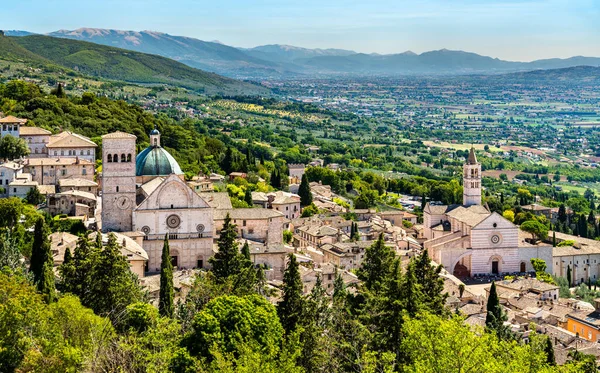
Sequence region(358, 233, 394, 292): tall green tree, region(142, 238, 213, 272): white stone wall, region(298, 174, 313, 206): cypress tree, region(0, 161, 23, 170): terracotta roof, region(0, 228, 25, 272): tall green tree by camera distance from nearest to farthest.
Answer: region(0, 228, 25, 272): tall green tree < region(358, 233, 394, 292): tall green tree < region(142, 238, 213, 272): white stone wall < region(0, 161, 23, 170): terracotta roof < region(298, 174, 313, 206): cypress tree

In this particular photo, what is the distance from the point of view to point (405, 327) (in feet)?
98.9

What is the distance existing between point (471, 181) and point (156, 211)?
106 ft

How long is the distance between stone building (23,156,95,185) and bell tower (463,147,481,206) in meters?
32.0

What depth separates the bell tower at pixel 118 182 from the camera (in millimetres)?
52469

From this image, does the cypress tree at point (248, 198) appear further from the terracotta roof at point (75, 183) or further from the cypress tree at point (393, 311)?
the cypress tree at point (393, 311)

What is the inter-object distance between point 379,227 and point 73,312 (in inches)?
1739

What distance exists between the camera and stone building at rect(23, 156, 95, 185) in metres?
60.9

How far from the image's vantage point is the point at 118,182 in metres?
52.8

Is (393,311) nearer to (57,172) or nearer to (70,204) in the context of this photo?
(70,204)

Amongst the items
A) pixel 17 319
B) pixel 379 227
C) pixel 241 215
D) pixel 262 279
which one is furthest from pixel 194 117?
pixel 17 319

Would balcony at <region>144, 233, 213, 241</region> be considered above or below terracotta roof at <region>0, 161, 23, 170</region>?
below

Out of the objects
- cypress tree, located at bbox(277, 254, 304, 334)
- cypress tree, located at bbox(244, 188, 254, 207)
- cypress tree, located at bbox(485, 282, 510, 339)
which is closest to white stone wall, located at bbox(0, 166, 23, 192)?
cypress tree, located at bbox(244, 188, 254, 207)

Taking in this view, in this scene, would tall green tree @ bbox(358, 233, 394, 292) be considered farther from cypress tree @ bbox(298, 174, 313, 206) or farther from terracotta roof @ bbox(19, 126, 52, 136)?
cypress tree @ bbox(298, 174, 313, 206)

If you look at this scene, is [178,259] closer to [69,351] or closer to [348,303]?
[348,303]
